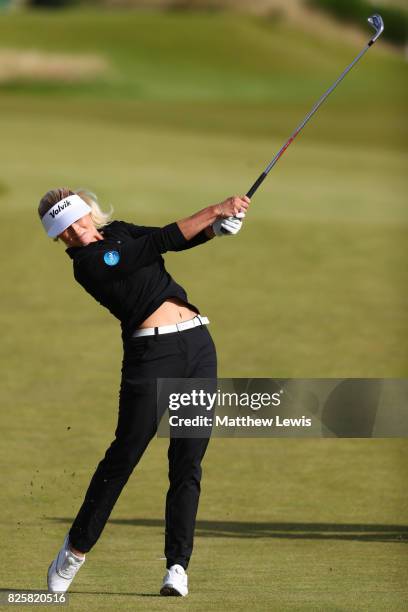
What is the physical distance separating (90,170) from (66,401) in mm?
16149

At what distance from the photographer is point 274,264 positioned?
2558 centimetres

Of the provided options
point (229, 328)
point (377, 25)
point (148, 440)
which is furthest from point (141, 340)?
point (229, 328)

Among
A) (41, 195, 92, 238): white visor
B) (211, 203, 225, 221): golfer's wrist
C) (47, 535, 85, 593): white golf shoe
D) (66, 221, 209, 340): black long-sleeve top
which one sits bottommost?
(47, 535, 85, 593): white golf shoe

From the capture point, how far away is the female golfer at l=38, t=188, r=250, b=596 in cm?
803

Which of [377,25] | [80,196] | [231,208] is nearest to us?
[231,208]

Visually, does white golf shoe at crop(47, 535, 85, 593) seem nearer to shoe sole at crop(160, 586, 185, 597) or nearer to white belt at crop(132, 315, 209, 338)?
shoe sole at crop(160, 586, 185, 597)

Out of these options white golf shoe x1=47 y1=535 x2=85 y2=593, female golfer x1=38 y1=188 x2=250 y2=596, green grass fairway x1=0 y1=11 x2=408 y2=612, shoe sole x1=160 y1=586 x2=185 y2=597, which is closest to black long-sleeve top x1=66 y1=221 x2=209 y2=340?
female golfer x1=38 y1=188 x2=250 y2=596

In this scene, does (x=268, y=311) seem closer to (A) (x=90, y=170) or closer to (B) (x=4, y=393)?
(B) (x=4, y=393)

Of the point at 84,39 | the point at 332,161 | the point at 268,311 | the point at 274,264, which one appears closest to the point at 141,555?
the point at 268,311

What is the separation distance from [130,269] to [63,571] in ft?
4.98

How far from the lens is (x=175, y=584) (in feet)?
26.1

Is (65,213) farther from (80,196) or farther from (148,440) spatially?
(148,440)

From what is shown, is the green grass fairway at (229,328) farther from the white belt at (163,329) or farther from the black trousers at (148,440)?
the white belt at (163,329)

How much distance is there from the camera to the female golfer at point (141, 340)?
8.03m
